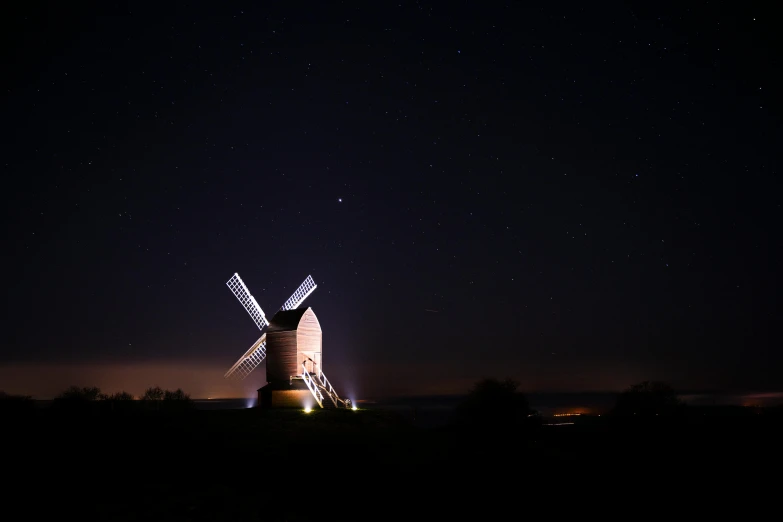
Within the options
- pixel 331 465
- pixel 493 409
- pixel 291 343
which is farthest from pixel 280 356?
pixel 331 465

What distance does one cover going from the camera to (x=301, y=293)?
44.6m

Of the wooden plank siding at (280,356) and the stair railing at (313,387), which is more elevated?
the wooden plank siding at (280,356)

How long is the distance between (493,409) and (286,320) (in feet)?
47.4

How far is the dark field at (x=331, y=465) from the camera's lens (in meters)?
18.2

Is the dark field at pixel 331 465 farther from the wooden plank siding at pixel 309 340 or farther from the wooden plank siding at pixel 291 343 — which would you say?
the wooden plank siding at pixel 309 340

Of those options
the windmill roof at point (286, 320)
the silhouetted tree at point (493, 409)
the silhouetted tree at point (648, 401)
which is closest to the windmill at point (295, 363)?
the windmill roof at point (286, 320)

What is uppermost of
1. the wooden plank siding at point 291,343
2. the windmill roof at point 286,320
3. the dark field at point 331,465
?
the windmill roof at point 286,320

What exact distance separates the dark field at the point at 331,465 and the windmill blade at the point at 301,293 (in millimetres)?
10981

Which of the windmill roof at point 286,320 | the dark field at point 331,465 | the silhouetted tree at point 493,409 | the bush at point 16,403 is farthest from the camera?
the windmill roof at point 286,320

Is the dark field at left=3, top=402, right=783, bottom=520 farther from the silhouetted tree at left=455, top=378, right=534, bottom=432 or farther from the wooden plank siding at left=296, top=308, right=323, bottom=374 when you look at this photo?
the wooden plank siding at left=296, top=308, right=323, bottom=374

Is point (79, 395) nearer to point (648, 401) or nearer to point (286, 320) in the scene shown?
point (286, 320)

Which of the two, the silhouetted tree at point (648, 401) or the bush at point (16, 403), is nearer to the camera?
the bush at point (16, 403)

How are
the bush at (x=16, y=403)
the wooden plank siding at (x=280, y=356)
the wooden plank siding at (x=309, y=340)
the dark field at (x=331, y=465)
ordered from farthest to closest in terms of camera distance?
the wooden plank siding at (x=309, y=340) < the wooden plank siding at (x=280, y=356) < the bush at (x=16, y=403) < the dark field at (x=331, y=465)

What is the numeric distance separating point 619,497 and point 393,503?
8.62m
